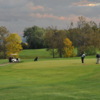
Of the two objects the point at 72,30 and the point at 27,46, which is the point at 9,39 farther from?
the point at 27,46

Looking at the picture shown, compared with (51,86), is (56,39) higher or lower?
higher

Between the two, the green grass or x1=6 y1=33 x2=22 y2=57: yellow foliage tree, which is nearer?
the green grass

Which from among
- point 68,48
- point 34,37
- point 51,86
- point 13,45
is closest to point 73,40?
point 68,48

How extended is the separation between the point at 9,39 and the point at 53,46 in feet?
50.6

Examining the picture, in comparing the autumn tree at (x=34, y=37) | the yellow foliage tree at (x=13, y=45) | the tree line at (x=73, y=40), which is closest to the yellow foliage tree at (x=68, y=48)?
the tree line at (x=73, y=40)

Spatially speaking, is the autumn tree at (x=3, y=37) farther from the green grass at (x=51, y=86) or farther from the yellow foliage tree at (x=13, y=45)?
the green grass at (x=51, y=86)

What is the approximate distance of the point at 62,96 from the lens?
13.4 metres

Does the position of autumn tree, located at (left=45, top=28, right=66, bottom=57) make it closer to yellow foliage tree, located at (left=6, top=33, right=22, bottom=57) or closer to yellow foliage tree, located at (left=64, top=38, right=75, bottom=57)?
yellow foliage tree, located at (left=64, top=38, right=75, bottom=57)

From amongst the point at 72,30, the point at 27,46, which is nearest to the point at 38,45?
the point at 27,46

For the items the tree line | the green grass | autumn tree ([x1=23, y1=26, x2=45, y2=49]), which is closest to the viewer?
the green grass

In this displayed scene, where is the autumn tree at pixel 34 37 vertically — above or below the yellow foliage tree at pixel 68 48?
above

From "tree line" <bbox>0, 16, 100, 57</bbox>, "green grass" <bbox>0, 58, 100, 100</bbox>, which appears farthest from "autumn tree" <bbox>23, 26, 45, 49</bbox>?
"green grass" <bbox>0, 58, 100, 100</bbox>

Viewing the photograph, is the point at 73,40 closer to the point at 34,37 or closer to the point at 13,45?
the point at 13,45

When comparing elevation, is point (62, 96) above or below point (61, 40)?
below
